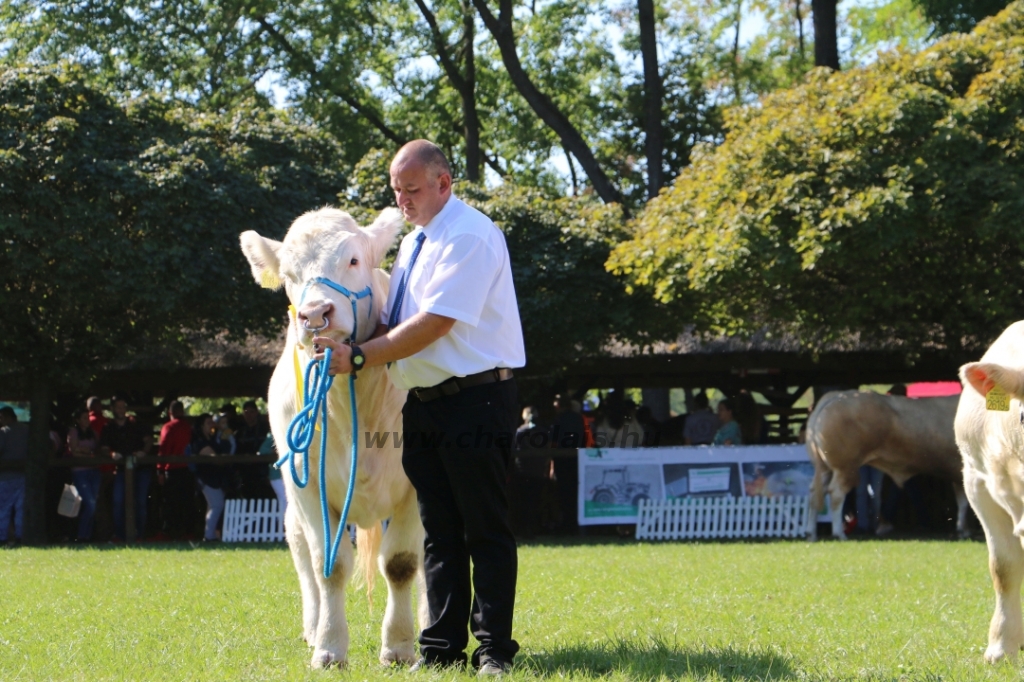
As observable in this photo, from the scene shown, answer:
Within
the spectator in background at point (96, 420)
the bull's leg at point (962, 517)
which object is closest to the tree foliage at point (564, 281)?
the bull's leg at point (962, 517)

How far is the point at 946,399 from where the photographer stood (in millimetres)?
16422

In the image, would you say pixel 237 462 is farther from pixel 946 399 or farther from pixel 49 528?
pixel 946 399

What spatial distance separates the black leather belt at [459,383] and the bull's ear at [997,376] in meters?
2.00

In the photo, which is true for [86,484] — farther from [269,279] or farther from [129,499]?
[269,279]

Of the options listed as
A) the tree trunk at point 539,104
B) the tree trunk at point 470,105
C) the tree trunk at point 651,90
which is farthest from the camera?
the tree trunk at point 470,105

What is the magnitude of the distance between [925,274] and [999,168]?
1870 millimetres

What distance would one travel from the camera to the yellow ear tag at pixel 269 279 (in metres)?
5.65

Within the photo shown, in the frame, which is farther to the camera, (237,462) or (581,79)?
(581,79)

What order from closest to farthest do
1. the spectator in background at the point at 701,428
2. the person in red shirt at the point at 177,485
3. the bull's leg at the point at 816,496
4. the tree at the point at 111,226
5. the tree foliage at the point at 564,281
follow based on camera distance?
1. the tree at the point at 111,226
2. the bull's leg at the point at 816,496
3. the person in red shirt at the point at 177,485
4. the tree foliage at the point at 564,281
5. the spectator in background at the point at 701,428

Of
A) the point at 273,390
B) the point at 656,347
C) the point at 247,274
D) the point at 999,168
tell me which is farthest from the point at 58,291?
the point at 999,168

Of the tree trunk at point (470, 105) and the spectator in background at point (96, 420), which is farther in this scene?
the tree trunk at point (470, 105)

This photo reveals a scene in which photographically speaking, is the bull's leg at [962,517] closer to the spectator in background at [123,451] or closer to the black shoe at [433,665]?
the spectator in background at [123,451]

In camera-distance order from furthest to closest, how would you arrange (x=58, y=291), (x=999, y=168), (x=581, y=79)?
(x=581, y=79) → (x=58, y=291) → (x=999, y=168)

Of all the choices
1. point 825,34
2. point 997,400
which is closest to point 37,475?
point 997,400
